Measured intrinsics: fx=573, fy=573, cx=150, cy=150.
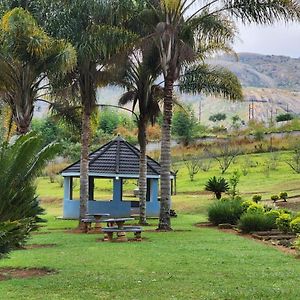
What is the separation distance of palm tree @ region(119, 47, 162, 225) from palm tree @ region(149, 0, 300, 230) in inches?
56.5

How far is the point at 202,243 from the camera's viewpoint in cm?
1515

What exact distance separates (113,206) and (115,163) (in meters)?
2.20

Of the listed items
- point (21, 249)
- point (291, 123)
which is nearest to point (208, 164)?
point (291, 123)

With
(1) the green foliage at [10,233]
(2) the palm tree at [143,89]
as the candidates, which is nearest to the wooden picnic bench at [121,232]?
(1) the green foliage at [10,233]

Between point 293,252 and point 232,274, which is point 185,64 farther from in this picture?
point 232,274

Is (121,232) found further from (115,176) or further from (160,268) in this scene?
(115,176)

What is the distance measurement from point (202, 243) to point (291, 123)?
5791 cm

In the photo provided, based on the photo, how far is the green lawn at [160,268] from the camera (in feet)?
27.4

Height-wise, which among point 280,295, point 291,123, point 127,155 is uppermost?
point 291,123

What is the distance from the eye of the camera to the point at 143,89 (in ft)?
73.3

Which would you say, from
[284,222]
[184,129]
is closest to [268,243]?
[284,222]

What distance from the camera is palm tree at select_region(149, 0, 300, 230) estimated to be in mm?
18547

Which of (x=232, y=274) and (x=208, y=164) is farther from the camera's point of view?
(x=208, y=164)

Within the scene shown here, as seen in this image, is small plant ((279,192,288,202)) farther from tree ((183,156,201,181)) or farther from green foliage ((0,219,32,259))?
green foliage ((0,219,32,259))
